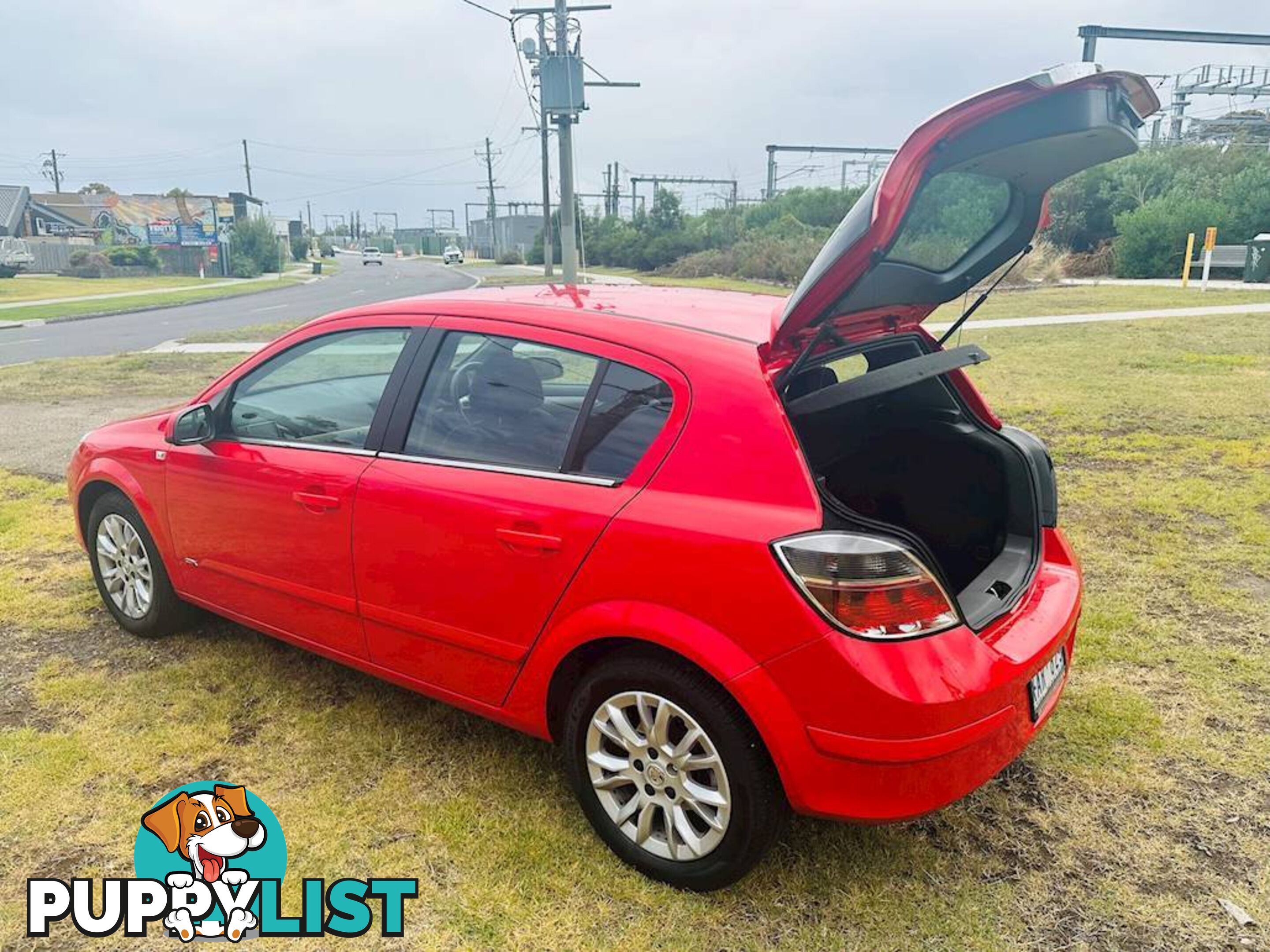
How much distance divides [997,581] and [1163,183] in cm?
3515

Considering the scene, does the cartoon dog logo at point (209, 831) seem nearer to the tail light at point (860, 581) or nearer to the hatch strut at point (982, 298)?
the tail light at point (860, 581)

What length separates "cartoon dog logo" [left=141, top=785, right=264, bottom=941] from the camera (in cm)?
266

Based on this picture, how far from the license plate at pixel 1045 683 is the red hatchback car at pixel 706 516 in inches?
0.8

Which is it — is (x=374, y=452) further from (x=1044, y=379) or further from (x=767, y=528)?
(x=1044, y=379)

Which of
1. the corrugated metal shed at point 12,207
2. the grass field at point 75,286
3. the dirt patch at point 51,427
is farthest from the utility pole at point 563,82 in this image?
the corrugated metal shed at point 12,207

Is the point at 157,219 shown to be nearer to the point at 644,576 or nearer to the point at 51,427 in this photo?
the point at 51,427

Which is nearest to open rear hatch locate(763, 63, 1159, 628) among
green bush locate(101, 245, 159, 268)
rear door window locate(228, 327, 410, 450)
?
rear door window locate(228, 327, 410, 450)

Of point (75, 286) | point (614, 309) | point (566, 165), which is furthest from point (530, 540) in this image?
point (75, 286)

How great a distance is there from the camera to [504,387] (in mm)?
2980

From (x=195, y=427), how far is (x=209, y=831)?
5.14 feet

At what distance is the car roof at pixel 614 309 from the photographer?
108 inches

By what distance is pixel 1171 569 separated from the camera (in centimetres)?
468

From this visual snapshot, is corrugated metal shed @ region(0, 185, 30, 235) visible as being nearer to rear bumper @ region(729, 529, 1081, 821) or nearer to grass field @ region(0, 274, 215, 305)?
grass field @ region(0, 274, 215, 305)

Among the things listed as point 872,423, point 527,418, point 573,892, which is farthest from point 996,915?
point 527,418
